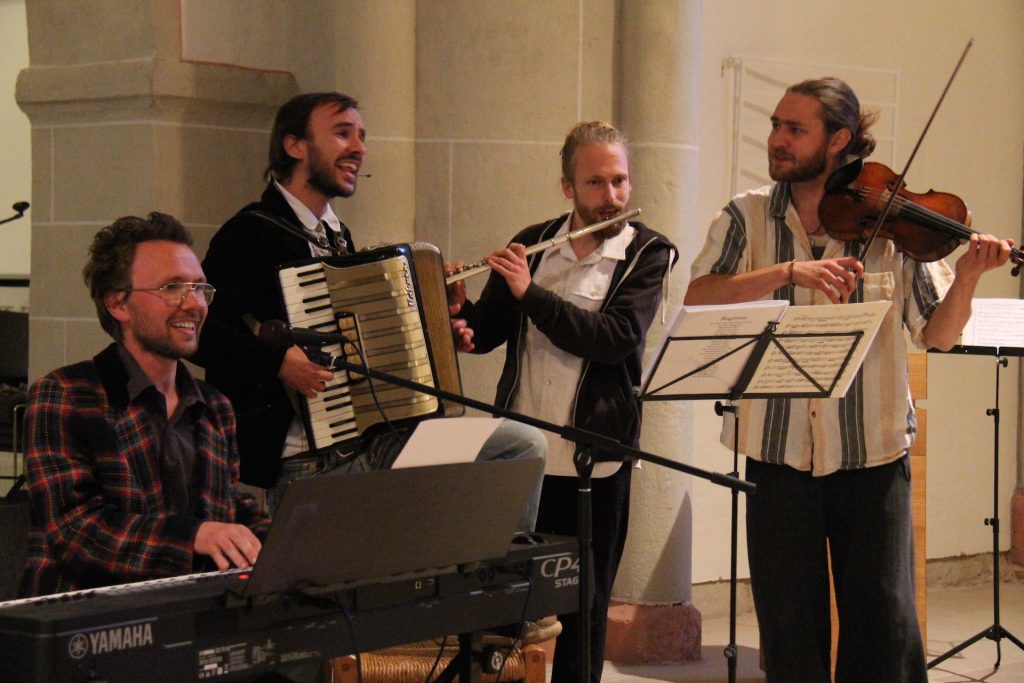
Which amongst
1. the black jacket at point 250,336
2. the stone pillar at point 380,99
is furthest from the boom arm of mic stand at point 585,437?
the stone pillar at point 380,99

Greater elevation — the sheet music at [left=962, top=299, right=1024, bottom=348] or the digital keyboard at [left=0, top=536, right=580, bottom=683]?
the sheet music at [left=962, top=299, right=1024, bottom=348]

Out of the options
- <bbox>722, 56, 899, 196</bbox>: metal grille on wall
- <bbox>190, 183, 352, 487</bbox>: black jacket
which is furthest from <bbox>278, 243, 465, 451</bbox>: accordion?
<bbox>722, 56, 899, 196</bbox>: metal grille on wall

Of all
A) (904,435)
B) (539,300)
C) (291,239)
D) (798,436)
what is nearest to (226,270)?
(291,239)

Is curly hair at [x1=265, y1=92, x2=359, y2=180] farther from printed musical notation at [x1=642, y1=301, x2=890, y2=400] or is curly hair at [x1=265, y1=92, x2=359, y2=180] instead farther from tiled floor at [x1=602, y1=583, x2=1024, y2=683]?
tiled floor at [x1=602, y1=583, x2=1024, y2=683]

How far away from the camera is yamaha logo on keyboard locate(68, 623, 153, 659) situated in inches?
84.6

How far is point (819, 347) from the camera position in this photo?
128 inches

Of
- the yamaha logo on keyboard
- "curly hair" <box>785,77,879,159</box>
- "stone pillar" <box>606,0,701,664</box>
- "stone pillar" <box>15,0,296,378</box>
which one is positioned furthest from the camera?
"stone pillar" <box>606,0,701,664</box>

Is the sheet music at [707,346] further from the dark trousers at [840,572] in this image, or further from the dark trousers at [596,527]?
the dark trousers at [596,527]

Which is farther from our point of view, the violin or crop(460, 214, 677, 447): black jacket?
crop(460, 214, 677, 447): black jacket

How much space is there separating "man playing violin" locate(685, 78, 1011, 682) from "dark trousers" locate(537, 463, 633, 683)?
0.46 m

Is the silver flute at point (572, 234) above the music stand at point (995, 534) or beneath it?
above

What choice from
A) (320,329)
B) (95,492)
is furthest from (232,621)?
(320,329)

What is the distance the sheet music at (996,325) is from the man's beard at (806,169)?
5.54 ft

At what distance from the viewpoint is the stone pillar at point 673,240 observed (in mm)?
4922
